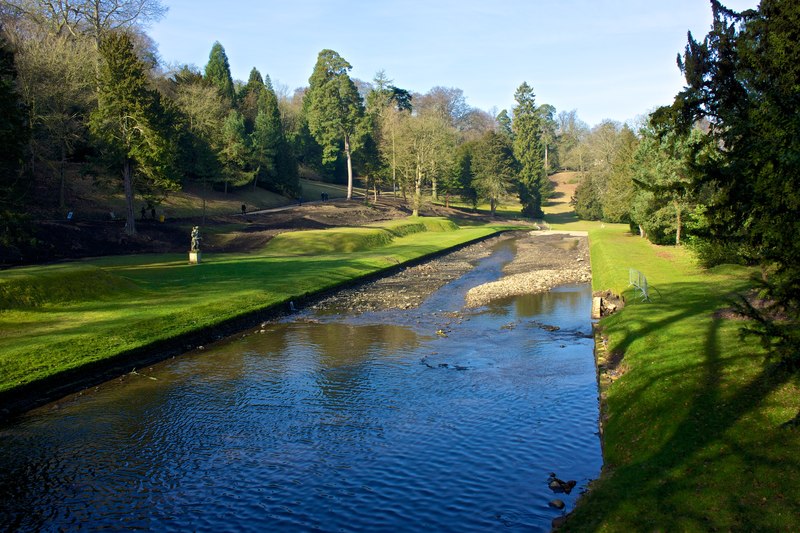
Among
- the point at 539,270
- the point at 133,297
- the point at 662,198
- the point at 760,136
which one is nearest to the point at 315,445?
the point at 760,136

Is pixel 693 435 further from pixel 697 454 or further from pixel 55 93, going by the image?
pixel 55 93

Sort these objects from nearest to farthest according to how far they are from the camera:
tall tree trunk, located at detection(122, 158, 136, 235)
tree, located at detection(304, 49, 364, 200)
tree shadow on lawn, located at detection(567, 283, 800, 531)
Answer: tree shadow on lawn, located at detection(567, 283, 800, 531), tall tree trunk, located at detection(122, 158, 136, 235), tree, located at detection(304, 49, 364, 200)

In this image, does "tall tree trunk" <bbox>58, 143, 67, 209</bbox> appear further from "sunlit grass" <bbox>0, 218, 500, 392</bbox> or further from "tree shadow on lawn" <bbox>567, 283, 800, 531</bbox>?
"tree shadow on lawn" <bbox>567, 283, 800, 531</bbox>

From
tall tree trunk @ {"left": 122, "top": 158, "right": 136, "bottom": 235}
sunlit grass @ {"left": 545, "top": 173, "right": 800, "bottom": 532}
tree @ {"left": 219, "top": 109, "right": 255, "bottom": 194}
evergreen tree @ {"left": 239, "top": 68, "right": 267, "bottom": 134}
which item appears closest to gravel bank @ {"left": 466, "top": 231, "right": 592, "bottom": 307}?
sunlit grass @ {"left": 545, "top": 173, "right": 800, "bottom": 532}

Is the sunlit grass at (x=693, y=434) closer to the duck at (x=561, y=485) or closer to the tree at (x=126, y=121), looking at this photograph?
the duck at (x=561, y=485)

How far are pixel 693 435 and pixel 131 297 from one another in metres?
26.4

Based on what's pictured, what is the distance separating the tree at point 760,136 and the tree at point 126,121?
41.2 metres

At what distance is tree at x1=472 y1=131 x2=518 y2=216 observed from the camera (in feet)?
359

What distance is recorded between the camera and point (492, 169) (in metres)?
109

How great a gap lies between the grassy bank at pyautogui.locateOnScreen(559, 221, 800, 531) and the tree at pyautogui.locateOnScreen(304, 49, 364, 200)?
74939mm

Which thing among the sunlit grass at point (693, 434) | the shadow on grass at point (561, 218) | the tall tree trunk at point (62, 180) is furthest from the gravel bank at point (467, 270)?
the shadow on grass at point (561, 218)

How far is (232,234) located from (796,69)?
4941 cm

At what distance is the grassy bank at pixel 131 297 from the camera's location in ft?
69.4

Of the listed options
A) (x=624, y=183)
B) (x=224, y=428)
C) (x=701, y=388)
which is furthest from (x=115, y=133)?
(x=624, y=183)
